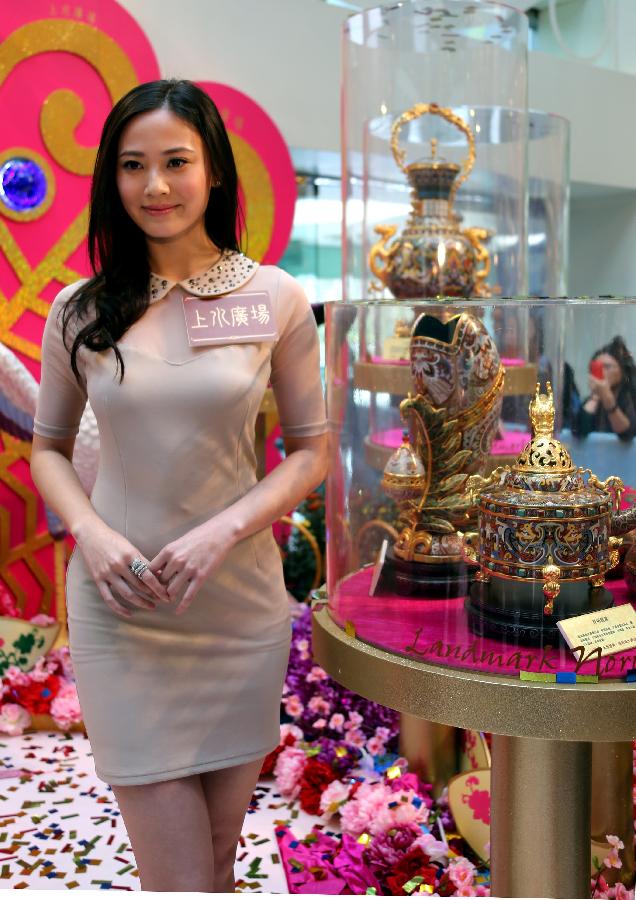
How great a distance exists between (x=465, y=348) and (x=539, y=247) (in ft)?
12.0

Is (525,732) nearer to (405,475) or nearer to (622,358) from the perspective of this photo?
(405,475)

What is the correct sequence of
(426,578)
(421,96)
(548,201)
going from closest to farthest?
(426,578), (421,96), (548,201)

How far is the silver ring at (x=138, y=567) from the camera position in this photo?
116 cm

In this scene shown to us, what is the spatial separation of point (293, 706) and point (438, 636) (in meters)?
1.42

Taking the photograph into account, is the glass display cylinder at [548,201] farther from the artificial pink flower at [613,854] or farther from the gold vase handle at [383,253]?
the artificial pink flower at [613,854]

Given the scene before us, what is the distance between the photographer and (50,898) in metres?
0.69

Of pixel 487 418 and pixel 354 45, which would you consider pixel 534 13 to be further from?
pixel 487 418

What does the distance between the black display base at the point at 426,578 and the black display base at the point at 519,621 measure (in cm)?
11

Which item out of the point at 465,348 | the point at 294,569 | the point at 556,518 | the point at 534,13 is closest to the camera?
the point at 556,518

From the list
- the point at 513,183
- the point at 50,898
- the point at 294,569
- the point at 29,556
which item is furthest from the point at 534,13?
the point at 50,898

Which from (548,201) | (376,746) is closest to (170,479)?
(376,746)

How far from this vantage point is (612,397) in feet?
5.23

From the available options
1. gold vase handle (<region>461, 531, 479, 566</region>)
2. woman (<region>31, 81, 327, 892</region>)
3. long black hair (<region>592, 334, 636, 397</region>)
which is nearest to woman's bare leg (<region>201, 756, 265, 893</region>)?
woman (<region>31, 81, 327, 892</region>)

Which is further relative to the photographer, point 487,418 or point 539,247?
point 539,247
